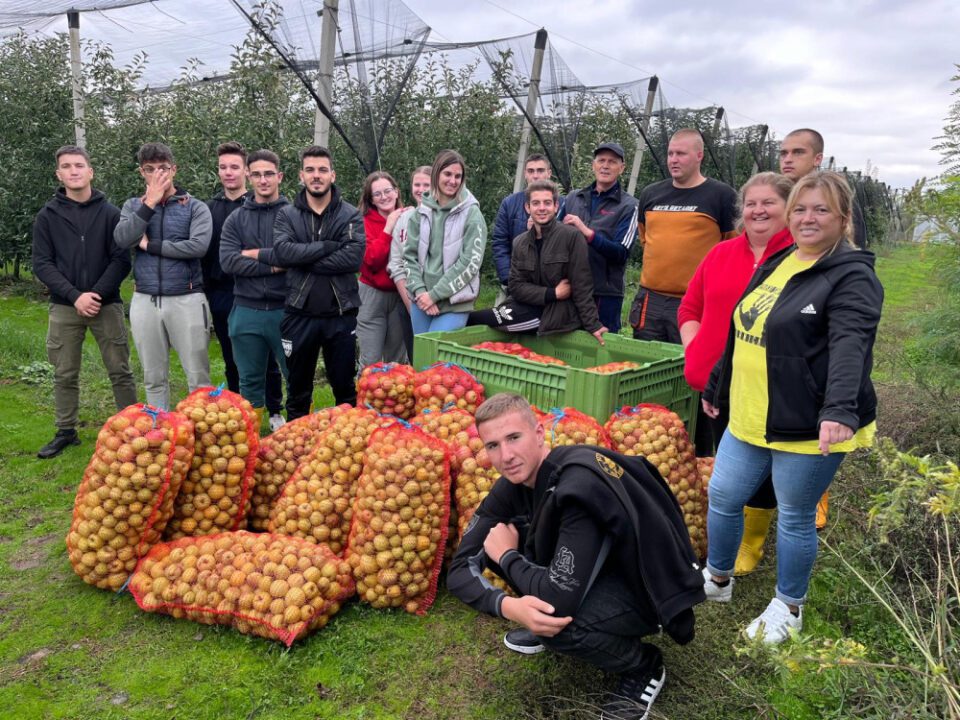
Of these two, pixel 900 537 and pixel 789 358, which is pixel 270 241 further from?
pixel 900 537

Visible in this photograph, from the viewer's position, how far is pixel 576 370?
11.2 feet

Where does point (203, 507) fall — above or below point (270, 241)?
below

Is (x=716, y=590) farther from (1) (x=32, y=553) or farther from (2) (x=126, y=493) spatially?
(1) (x=32, y=553)

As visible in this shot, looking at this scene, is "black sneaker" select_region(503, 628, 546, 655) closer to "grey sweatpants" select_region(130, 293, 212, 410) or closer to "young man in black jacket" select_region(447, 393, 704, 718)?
"young man in black jacket" select_region(447, 393, 704, 718)

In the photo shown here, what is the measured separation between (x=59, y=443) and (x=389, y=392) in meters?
2.46

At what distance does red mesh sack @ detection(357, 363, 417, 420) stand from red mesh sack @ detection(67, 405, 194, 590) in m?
0.94

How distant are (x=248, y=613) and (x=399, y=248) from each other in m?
2.67

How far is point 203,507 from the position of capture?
320cm

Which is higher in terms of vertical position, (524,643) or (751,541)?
(751,541)

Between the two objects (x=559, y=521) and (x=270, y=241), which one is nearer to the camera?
(x=559, y=521)

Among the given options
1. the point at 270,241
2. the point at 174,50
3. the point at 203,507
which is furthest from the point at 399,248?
the point at 174,50

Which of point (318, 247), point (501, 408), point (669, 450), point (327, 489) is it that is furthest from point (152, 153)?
point (669, 450)

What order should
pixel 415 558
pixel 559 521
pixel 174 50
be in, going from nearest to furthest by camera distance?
pixel 559 521
pixel 415 558
pixel 174 50

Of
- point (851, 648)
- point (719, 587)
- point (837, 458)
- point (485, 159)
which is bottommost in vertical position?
point (719, 587)
